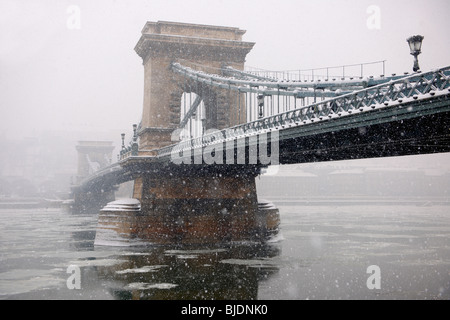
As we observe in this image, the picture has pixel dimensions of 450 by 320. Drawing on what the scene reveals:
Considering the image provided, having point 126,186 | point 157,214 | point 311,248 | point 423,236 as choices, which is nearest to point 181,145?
point 157,214

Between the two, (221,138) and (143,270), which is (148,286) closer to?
(143,270)

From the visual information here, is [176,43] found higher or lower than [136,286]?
higher

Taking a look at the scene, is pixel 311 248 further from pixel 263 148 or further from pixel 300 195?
pixel 300 195

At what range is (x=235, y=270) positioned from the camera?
19250 mm

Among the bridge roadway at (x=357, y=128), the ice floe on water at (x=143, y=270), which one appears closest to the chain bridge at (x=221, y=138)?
the bridge roadway at (x=357, y=128)

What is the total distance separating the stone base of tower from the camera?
25562 millimetres

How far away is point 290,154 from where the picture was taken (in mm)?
19844

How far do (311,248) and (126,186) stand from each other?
7141cm

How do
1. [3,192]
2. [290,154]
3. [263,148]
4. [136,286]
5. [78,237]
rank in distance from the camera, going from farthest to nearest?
[3,192] → [78,237] → [290,154] → [263,148] → [136,286]

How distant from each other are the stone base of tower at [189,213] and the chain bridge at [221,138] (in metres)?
0.05

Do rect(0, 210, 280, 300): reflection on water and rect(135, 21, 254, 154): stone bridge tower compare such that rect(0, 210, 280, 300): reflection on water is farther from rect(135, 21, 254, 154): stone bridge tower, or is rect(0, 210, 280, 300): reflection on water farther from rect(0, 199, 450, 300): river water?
rect(135, 21, 254, 154): stone bridge tower

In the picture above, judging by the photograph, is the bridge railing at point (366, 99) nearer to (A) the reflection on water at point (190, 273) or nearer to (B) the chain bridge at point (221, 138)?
(B) the chain bridge at point (221, 138)

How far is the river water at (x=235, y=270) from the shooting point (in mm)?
15641
